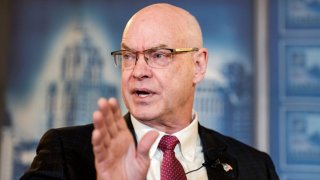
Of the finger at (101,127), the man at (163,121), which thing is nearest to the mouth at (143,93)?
the man at (163,121)

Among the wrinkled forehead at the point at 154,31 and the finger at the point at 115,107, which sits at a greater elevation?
the wrinkled forehead at the point at 154,31

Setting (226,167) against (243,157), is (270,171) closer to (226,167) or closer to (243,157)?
(243,157)

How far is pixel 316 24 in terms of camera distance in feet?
8.78

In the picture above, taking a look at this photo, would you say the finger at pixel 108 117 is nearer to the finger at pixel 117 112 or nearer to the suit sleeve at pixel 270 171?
the finger at pixel 117 112

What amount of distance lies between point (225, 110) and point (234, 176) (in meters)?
1.02

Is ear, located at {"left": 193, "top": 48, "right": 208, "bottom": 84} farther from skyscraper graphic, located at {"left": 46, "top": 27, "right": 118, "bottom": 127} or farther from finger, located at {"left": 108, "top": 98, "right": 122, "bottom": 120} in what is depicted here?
skyscraper graphic, located at {"left": 46, "top": 27, "right": 118, "bottom": 127}

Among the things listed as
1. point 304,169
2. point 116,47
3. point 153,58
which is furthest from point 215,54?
point 153,58

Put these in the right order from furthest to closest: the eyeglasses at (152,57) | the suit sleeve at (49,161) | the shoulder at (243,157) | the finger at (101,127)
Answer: the shoulder at (243,157), the eyeglasses at (152,57), the suit sleeve at (49,161), the finger at (101,127)

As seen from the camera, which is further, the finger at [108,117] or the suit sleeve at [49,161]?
the suit sleeve at [49,161]

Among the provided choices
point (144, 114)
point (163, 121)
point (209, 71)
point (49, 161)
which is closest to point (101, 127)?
point (49, 161)

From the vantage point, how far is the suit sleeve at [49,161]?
138 centimetres

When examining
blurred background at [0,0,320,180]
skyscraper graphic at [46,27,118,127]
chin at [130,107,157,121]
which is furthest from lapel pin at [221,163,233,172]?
skyscraper graphic at [46,27,118,127]

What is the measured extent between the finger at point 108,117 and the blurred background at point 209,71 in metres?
1.59

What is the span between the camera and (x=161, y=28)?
165cm
